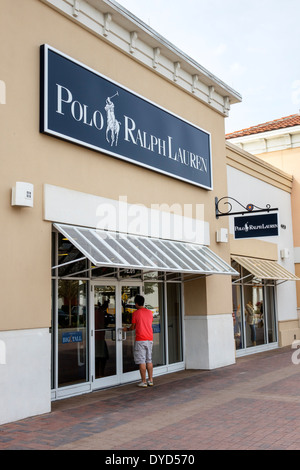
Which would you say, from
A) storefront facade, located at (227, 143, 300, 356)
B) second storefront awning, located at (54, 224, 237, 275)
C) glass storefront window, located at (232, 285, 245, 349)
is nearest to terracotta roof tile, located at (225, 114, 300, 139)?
storefront facade, located at (227, 143, 300, 356)

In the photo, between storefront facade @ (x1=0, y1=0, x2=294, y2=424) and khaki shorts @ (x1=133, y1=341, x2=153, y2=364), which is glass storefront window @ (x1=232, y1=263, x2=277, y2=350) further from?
khaki shorts @ (x1=133, y1=341, x2=153, y2=364)

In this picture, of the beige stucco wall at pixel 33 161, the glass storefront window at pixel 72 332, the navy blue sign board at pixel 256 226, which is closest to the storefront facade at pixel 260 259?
the navy blue sign board at pixel 256 226

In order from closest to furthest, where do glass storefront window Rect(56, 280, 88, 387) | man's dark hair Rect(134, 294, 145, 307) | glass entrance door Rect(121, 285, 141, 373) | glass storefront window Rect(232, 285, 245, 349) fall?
glass storefront window Rect(56, 280, 88, 387) → man's dark hair Rect(134, 294, 145, 307) → glass entrance door Rect(121, 285, 141, 373) → glass storefront window Rect(232, 285, 245, 349)

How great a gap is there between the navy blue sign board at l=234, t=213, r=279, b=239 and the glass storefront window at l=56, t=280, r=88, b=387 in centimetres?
549

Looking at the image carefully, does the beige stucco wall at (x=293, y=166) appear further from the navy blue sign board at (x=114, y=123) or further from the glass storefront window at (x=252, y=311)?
the navy blue sign board at (x=114, y=123)

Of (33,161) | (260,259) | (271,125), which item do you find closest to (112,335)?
(33,161)

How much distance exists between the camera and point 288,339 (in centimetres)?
1914

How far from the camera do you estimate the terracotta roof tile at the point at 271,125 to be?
21431mm

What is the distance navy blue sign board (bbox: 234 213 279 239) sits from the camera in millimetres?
13081

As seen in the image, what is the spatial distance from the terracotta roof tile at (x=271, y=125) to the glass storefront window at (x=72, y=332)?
14.2m

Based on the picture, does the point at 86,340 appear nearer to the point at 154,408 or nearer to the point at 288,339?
the point at 154,408

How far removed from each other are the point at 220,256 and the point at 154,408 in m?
6.12
